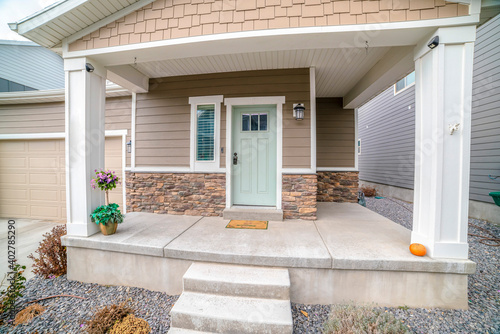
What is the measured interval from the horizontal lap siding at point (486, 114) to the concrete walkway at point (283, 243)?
2847mm

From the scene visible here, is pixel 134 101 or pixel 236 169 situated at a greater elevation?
pixel 134 101

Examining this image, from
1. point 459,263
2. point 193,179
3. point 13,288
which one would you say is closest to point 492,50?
point 459,263

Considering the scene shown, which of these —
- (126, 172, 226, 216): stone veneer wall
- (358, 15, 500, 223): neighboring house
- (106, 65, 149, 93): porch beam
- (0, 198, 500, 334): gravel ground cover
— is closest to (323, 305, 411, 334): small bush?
(0, 198, 500, 334): gravel ground cover

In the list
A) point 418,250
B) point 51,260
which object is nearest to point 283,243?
point 418,250

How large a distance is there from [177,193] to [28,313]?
6.99 feet

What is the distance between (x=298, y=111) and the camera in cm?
321

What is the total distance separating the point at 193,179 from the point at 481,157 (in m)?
5.93

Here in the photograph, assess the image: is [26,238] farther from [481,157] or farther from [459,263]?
[481,157]

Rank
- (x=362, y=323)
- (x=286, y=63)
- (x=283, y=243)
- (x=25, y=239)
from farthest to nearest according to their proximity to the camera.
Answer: (x=25, y=239) < (x=286, y=63) < (x=283, y=243) < (x=362, y=323)

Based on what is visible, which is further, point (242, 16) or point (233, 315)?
point (242, 16)

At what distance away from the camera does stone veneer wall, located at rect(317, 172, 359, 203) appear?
15.9 feet

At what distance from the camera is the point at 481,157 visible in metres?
4.18

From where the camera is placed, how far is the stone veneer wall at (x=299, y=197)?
328 centimetres

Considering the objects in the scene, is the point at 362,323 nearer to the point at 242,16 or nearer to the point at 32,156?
the point at 242,16
